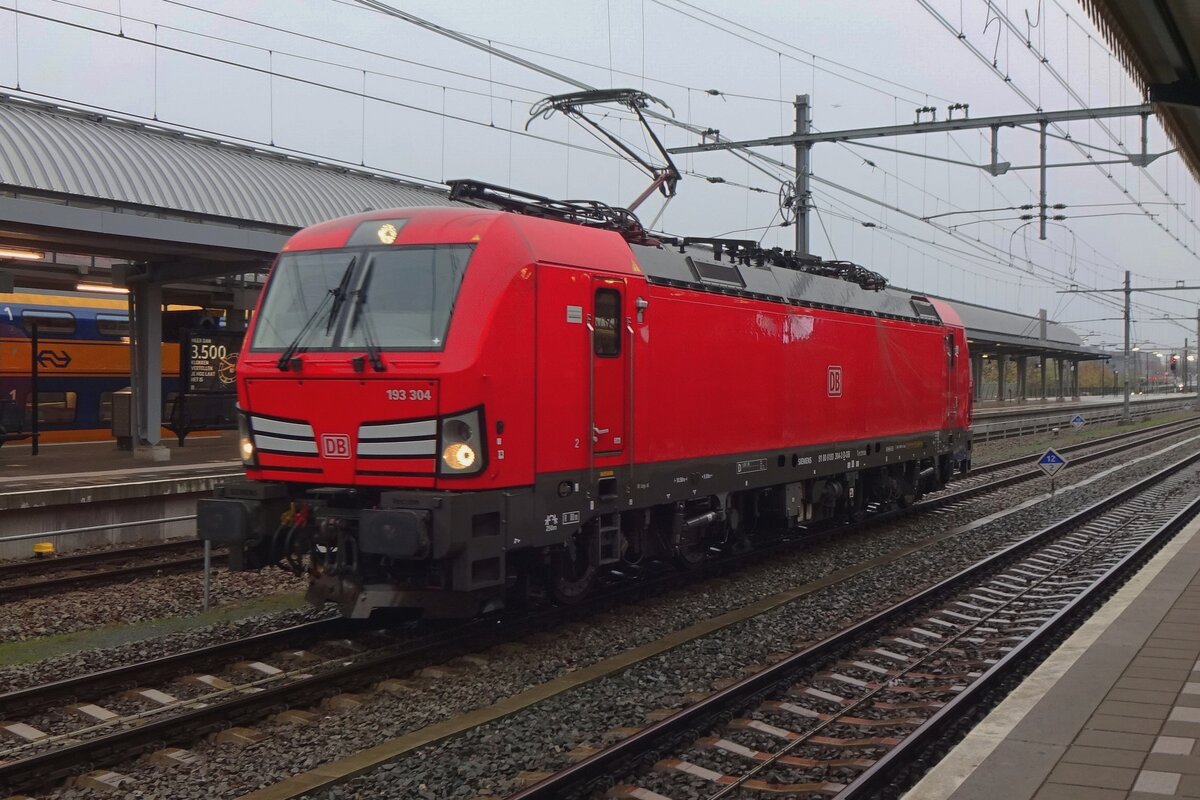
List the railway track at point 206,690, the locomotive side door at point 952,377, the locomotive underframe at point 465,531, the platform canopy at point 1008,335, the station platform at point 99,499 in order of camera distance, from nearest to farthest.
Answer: the railway track at point 206,690 → the locomotive underframe at point 465,531 → the station platform at point 99,499 → the locomotive side door at point 952,377 → the platform canopy at point 1008,335

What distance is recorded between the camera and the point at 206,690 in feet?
24.7

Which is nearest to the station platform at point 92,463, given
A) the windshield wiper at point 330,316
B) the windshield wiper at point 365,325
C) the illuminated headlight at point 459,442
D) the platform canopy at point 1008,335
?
the windshield wiper at point 330,316

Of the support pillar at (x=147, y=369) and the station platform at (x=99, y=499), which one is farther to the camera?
the support pillar at (x=147, y=369)

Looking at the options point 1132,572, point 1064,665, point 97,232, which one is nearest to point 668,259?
point 1064,665

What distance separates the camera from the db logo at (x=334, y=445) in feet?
27.4

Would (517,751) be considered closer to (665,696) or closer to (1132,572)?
(665,696)

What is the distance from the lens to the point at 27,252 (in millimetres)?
17547

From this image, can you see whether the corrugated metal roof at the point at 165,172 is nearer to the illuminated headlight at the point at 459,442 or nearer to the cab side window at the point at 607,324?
the cab side window at the point at 607,324

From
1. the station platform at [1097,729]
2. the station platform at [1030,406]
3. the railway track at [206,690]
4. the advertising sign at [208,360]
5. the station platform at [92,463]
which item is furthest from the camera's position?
the station platform at [1030,406]

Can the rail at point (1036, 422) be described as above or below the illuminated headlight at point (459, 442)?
below

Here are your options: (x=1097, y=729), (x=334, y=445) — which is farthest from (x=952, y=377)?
(x=1097, y=729)

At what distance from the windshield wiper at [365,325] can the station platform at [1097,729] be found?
4945 mm

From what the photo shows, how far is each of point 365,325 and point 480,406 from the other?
→ 128 centimetres

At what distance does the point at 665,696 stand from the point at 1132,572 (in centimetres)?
811
